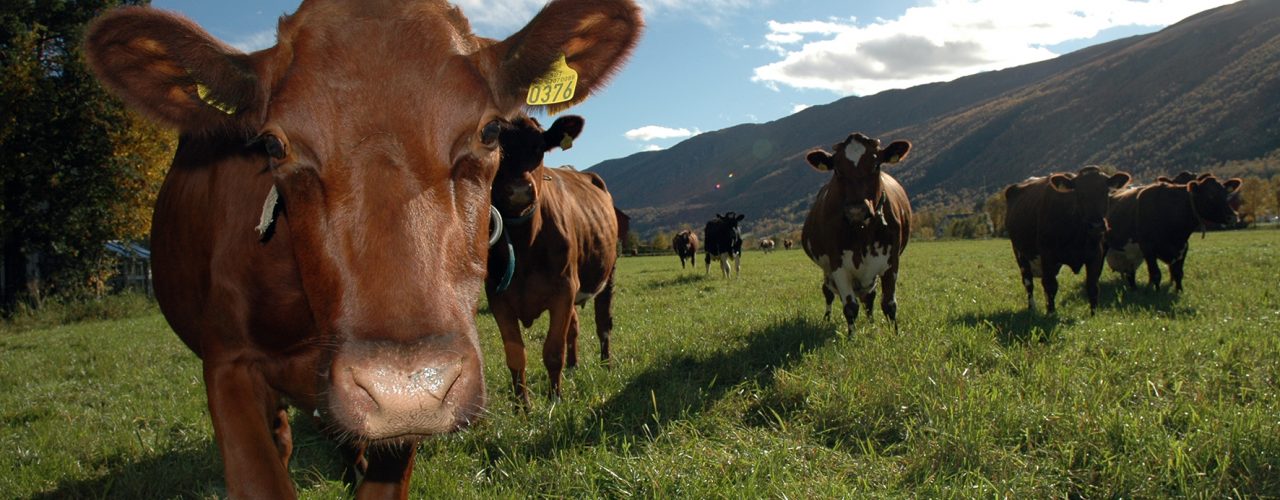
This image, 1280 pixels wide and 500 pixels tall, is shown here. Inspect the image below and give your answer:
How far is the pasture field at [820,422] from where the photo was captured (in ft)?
10.6

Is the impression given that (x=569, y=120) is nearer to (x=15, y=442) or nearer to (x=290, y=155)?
(x=290, y=155)

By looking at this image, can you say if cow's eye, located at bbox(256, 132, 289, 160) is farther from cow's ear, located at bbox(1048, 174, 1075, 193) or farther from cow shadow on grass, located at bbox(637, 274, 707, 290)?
cow shadow on grass, located at bbox(637, 274, 707, 290)

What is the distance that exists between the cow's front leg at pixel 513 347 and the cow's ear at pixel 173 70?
2935 millimetres

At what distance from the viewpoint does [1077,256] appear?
9250 millimetres

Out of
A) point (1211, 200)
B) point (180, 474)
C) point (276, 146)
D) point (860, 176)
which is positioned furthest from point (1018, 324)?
point (1211, 200)

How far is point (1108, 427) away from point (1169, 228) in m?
10.4

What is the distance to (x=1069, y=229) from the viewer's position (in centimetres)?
930

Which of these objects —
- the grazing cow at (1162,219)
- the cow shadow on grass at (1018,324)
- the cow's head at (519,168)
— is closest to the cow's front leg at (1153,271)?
the grazing cow at (1162,219)

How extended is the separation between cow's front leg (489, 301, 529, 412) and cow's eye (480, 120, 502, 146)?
313 cm

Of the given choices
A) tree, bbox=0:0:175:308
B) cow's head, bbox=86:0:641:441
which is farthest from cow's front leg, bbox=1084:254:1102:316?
tree, bbox=0:0:175:308

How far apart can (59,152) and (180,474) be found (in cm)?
2062

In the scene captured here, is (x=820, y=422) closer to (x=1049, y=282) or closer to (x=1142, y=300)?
(x=1049, y=282)

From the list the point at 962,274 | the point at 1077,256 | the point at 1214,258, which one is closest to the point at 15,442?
the point at 1077,256

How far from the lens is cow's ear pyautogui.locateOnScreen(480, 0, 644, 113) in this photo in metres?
2.30
